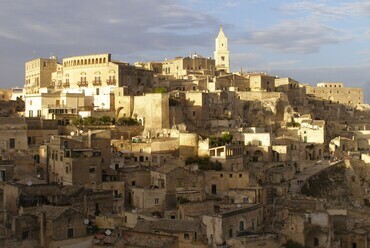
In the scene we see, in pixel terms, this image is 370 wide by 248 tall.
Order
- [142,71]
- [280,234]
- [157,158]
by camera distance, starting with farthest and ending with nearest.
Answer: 1. [142,71]
2. [157,158]
3. [280,234]

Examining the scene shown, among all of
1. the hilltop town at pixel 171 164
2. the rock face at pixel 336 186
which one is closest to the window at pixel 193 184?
the hilltop town at pixel 171 164

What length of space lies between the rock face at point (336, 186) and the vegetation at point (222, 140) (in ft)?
17.8

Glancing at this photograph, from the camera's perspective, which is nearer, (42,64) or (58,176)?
(58,176)

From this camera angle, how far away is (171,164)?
32.6 m

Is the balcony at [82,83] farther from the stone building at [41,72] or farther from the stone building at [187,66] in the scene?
the stone building at [187,66]

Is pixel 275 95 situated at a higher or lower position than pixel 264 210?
higher

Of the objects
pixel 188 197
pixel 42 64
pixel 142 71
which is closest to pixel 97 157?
pixel 188 197

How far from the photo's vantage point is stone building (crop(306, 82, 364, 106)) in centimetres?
6938

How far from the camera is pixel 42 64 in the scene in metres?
53.4

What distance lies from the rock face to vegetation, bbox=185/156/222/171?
18.8 feet

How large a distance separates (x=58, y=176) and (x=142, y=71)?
19.3 metres

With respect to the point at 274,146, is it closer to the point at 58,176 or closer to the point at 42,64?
the point at 58,176

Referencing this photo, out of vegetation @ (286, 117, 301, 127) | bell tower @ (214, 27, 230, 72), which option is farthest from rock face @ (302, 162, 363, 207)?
bell tower @ (214, 27, 230, 72)

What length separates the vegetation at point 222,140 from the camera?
37612 millimetres
